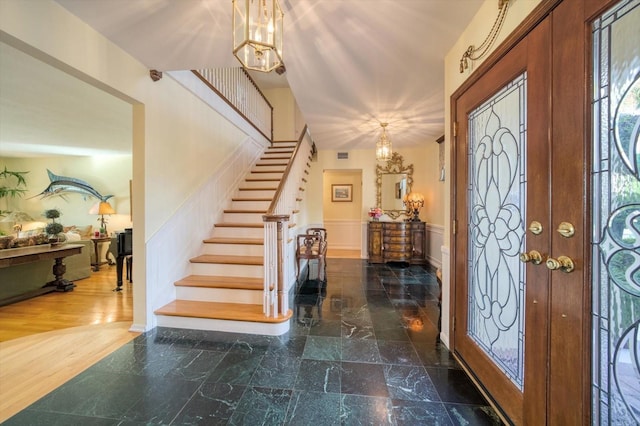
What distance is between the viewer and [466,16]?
1.66m

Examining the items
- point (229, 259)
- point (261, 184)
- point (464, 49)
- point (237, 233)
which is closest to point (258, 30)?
point (464, 49)

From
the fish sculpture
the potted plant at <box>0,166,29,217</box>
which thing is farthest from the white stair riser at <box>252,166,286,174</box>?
the potted plant at <box>0,166,29,217</box>

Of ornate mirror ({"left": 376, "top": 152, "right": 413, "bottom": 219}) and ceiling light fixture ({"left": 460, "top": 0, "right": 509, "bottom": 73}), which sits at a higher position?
ceiling light fixture ({"left": 460, "top": 0, "right": 509, "bottom": 73})

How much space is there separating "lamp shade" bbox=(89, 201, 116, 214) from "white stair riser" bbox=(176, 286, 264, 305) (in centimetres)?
428

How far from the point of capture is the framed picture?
23.2 ft

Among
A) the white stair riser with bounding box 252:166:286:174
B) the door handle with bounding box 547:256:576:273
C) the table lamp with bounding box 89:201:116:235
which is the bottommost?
the door handle with bounding box 547:256:576:273

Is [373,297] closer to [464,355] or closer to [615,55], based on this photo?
[464,355]

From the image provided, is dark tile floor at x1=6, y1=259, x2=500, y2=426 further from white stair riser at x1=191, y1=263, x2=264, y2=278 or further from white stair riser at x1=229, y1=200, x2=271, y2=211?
white stair riser at x1=229, y1=200, x2=271, y2=211

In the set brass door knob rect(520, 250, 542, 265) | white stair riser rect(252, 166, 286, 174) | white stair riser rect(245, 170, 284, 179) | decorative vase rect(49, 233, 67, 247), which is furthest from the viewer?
white stair riser rect(252, 166, 286, 174)

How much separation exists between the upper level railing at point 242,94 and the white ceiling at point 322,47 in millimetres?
1177

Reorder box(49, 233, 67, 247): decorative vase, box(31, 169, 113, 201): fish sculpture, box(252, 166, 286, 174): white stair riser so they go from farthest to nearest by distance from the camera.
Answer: box(31, 169, 113, 201): fish sculpture, box(252, 166, 286, 174): white stair riser, box(49, 233, 67, 247): decorative vase

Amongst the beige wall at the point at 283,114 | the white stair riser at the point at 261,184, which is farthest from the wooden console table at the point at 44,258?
the beige wall at the point at 283,114

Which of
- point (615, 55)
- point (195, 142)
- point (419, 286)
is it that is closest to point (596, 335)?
point (615, 55)

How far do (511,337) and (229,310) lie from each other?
2286 mm
